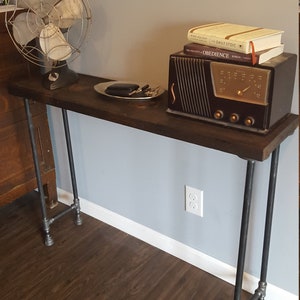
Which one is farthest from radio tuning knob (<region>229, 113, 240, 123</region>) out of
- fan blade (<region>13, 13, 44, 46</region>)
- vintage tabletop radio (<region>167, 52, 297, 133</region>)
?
fan blade (<region>13, 13, 44, 46</region>)

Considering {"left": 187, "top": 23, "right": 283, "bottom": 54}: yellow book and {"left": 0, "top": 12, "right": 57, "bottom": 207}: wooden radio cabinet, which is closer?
{"left": 187, "top": 23, "right": 283, "bottom": 54}: yellow book

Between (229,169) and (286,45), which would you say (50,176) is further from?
(286,45)

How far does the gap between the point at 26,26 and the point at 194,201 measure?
89cm

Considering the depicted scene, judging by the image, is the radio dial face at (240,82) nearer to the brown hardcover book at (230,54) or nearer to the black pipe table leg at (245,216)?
the brown hardcover book at (230,54)

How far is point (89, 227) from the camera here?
77.6 inches

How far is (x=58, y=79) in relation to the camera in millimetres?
1543

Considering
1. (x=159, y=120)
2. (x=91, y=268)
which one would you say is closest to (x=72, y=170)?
(x=91, y=268)

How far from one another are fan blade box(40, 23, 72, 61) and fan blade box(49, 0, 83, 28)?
0.10ft

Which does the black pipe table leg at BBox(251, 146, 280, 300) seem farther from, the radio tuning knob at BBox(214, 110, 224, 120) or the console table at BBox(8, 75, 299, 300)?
the radio tuning knob at BBox(214, 110, 224, 120)

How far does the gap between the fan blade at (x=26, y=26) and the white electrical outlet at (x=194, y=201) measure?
796 mm

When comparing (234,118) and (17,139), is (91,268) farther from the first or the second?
(234,118)

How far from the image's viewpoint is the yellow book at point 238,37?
41.5 inches

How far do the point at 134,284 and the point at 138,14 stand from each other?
1.00 m

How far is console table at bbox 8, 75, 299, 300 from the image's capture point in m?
1.08
